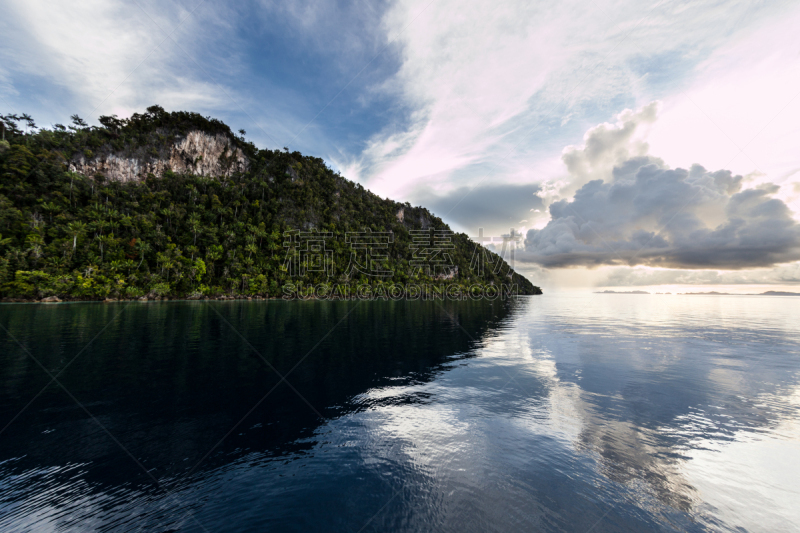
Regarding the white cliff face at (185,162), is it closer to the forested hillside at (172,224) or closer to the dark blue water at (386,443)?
the forested hillside at (172,224)

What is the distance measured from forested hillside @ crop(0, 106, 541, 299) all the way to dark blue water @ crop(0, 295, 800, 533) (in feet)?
237

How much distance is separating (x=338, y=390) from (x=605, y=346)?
2902 centimetres

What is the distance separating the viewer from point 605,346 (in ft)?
95.8

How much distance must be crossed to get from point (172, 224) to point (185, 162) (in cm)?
4185

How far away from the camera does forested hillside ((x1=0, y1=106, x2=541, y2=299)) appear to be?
7031cm

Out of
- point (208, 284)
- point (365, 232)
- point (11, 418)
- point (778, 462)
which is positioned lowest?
point (778, 462)

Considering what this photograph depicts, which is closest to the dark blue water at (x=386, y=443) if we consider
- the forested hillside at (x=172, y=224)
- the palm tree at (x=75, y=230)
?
the forested hillside at (x=172, y=224)

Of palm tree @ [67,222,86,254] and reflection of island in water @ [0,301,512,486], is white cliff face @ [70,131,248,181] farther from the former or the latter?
reflection of island in water @ [0,301,512,486]

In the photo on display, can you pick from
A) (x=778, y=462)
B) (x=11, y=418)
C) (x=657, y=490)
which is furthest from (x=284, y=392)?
(x=778, y=462)

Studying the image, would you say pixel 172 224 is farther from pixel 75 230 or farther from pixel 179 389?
pixel 179 389

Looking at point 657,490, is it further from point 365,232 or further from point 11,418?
point 365,232

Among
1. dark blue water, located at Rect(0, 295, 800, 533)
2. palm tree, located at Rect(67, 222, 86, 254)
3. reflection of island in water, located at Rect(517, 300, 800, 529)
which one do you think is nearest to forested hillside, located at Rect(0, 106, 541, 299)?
palm tree, located at Rect(67, 222, 86, 254)

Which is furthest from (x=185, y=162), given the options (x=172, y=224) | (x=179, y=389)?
(x=179, y=389)

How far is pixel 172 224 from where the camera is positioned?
10062 cm
